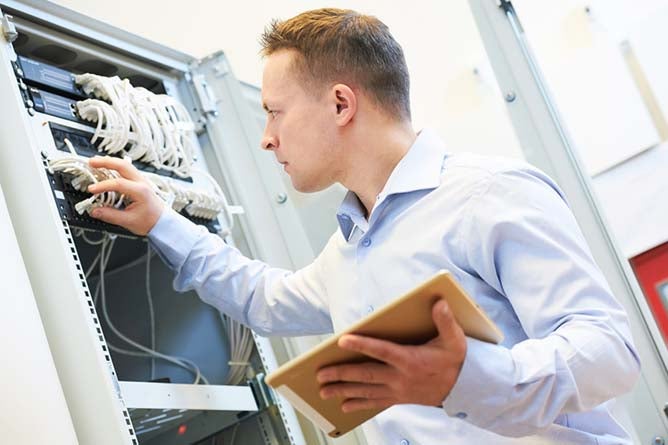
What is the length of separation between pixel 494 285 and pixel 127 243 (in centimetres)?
104

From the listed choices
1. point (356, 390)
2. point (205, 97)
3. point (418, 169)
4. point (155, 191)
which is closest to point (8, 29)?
point (155, 191)

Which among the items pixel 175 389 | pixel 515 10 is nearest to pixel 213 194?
pixel 175 389

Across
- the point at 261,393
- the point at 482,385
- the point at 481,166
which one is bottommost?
the point at 482,385

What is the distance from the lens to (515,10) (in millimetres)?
2098

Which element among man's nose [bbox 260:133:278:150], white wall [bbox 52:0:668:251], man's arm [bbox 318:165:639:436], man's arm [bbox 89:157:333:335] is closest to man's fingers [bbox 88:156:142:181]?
man's arm [bbox 89:157:333:335]

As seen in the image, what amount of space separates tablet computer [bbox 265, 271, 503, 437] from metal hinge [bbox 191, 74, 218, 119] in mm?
1229

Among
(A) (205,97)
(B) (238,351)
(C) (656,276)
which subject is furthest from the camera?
(C) (656,276)

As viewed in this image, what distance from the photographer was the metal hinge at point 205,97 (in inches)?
84.0

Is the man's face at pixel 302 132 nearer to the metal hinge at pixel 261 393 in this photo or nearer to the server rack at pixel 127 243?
the server rack at pixel 127 243

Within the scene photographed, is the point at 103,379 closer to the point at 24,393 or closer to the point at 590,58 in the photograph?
the point at 24,393

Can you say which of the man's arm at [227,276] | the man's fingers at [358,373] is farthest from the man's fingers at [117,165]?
the man's fingers at [358,373]

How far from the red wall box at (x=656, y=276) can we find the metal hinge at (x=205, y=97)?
1.37 m

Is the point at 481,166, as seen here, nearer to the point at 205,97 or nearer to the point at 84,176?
the point at 84,176

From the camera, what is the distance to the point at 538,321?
1.19 metres
